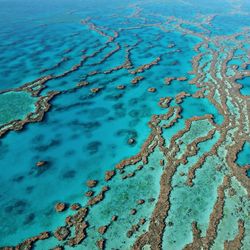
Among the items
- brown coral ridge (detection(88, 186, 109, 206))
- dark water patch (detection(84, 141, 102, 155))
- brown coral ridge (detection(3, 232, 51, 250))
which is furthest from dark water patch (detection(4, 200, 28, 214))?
dark water patch (detection(84, 141, 102, 155))

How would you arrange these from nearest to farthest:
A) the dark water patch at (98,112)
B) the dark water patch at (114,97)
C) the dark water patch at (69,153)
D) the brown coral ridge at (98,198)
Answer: the brown coral ridge at (98,198) < the dark water patch at (69,153) < the dark water patch at (98,112) < the dark water patch at (114,97)

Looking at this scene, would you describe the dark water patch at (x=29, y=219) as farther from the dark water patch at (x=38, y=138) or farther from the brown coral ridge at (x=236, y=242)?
the brown coral ridge at (x=236, y=242)

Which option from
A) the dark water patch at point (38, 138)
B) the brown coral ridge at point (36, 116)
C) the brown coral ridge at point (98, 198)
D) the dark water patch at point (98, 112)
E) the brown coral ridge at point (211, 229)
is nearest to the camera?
the brown coral ridge at point (211, 229)

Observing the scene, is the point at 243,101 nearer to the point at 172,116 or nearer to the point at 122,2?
the point at 172,116

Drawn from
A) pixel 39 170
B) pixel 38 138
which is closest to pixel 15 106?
pixel 38 138

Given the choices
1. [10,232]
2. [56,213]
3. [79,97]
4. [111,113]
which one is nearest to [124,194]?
[56,213]

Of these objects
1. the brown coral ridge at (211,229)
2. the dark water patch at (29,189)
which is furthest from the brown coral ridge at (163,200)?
the dark water patch at (29,189)

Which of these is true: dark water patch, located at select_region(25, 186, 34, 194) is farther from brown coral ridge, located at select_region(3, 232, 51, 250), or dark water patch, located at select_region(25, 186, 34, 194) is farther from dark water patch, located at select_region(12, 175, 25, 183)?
brown coral ridge, located at select_region(3, 232, 51, 250)

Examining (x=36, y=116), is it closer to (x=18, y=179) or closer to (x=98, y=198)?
(x=18, y=179)
